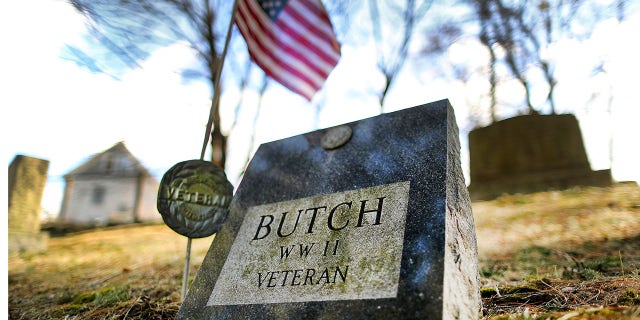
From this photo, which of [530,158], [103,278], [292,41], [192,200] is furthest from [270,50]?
[530,158]

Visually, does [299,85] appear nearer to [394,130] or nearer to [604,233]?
[394,130]

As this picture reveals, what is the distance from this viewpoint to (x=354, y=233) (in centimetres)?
199

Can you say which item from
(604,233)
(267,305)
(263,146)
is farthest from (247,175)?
(604,233)

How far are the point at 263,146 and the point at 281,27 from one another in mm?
1511

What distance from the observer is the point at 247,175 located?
112 inches

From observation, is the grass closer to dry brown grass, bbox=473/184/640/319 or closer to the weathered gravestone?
dry brown grass, bbox=473/184/640/319

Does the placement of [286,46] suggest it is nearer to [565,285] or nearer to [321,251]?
[321,251]

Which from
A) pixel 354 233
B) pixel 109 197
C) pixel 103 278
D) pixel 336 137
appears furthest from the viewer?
pixel 109 197

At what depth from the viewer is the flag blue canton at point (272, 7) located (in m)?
3.84

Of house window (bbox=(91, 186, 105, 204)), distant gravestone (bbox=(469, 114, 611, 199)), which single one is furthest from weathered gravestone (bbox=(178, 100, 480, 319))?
house window (bbox=(91, 186, 105, 204))

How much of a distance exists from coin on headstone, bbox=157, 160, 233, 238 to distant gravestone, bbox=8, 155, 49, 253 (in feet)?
19.6

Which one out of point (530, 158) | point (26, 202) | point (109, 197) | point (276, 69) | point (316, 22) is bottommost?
point (109, 197)

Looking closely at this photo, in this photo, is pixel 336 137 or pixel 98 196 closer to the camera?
Answer: pixel 336 137

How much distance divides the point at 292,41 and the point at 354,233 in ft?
8.31
